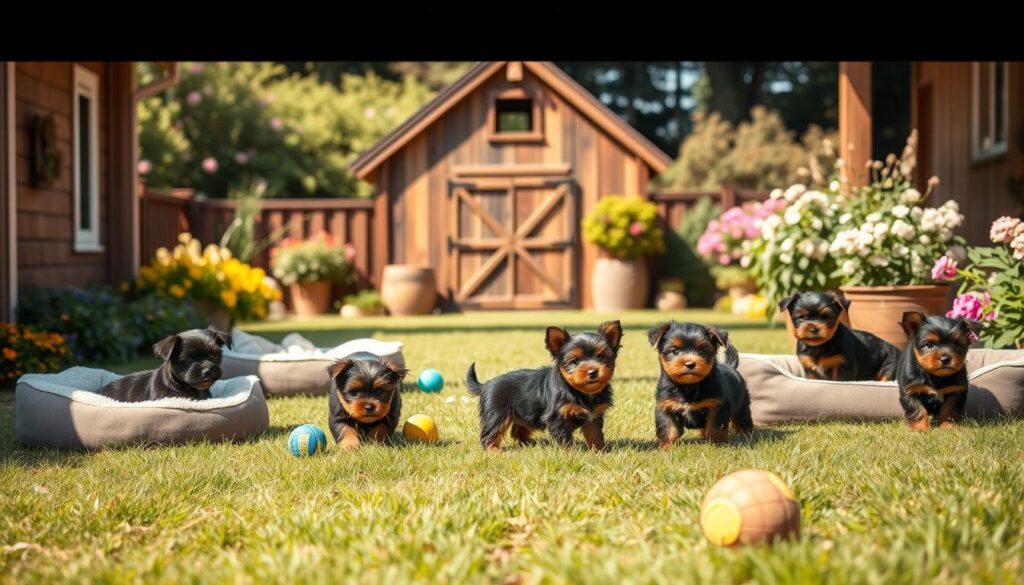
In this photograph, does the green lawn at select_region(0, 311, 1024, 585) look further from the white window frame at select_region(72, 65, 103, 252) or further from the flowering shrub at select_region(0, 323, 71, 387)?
the white window frame at select_region(72, 65, 103, 252)

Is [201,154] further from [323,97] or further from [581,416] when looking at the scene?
[581,416]

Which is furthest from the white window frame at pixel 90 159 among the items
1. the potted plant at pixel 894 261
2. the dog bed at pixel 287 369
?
the potted plant at pixel 894 261

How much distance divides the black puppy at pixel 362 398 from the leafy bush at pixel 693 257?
1349cm

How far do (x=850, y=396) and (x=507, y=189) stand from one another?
1311 cm

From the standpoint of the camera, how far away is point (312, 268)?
17641 millimetres

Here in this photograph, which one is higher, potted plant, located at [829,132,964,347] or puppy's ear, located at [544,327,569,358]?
potted plant, located at [829,132,964,347]

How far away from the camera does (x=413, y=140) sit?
18.6 metres

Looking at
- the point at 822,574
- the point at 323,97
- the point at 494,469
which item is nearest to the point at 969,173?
the point at 494,469

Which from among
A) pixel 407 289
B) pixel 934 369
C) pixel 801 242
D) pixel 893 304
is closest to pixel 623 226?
pixel 407 289

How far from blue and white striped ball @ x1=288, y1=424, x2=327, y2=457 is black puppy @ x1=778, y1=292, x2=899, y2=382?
284 centimetres

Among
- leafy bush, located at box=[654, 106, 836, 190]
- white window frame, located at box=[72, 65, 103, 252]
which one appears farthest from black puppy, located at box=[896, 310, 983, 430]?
leafy bush, located at box=[654, 106, 836, 190]

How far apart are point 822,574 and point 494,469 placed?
1.96 meters

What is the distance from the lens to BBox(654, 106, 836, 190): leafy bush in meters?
24.2

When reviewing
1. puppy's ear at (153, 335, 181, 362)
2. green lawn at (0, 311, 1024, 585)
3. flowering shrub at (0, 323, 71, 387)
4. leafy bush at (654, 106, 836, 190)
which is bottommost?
green lawn at (0, 311, 1024, 585)
